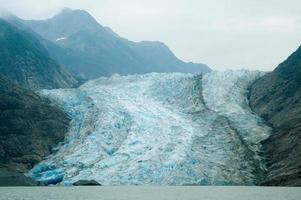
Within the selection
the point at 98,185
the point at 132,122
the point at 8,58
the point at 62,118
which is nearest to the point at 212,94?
the point at 132,122

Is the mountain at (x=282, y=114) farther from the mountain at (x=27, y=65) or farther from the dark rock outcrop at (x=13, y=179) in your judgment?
the mountain at (x=27, y=65)

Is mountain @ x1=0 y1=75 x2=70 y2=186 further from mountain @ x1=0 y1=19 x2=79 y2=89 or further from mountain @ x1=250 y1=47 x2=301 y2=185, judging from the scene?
mountain @ x1=0 y1=19 x2=79 y2=89

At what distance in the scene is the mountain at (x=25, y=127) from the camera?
55.5 m

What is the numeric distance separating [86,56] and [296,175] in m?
119

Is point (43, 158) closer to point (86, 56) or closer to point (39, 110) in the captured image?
point (39, 110)

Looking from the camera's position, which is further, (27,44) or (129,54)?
(129,54)

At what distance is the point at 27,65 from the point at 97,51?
220 feet

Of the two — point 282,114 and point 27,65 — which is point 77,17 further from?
point 282,114

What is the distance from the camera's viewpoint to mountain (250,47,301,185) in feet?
159

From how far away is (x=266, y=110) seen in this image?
64.0 metres

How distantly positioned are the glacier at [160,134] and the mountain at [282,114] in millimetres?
1419

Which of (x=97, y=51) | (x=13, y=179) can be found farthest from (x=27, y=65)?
(x=97, y=51)

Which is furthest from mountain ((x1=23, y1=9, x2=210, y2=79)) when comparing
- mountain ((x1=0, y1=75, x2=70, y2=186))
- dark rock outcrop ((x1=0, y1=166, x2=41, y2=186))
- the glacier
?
dark rock outcrop ((x1=0, y1=166, x2=41, y2=186))

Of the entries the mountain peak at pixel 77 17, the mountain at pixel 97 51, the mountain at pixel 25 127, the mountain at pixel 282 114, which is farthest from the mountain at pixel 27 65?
the mountain peak at pixel 77 17
